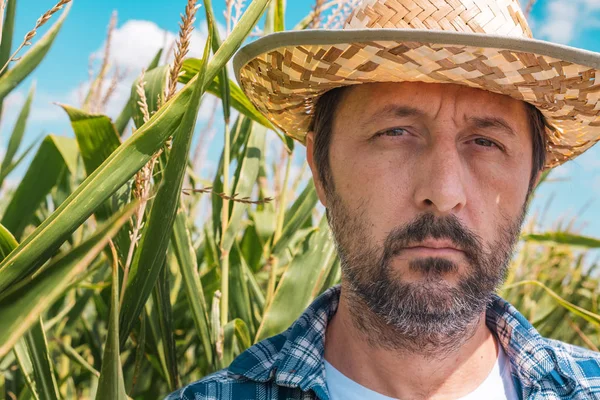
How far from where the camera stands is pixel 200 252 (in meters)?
1.28

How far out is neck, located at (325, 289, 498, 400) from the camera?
3.17ft

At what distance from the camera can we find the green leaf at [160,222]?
0.59 m

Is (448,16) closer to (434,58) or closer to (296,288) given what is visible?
(434,58)

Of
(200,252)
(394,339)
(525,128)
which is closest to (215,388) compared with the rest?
(394,339)

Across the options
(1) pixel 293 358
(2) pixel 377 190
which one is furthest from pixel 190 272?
(2) pixel 377 190

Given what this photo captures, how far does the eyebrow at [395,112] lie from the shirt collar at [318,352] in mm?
321

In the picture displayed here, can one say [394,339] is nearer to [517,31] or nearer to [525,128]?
[525,128]

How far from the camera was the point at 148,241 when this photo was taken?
644mm

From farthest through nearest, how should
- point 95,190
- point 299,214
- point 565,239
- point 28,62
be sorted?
point 565,239 < point 299,214 < point 28,62 < point 95,190

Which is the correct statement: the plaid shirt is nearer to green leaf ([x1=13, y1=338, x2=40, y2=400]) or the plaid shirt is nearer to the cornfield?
the cornfield

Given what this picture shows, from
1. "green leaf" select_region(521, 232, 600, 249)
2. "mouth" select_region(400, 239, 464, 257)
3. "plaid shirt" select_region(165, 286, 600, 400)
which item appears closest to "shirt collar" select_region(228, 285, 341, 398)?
"plaid shirt" select_region(165, 286, 600, 400)

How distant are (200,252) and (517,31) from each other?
730mm

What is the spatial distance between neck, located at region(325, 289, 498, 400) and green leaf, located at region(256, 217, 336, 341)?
11 cm

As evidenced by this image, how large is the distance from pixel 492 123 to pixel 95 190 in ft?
2.15
